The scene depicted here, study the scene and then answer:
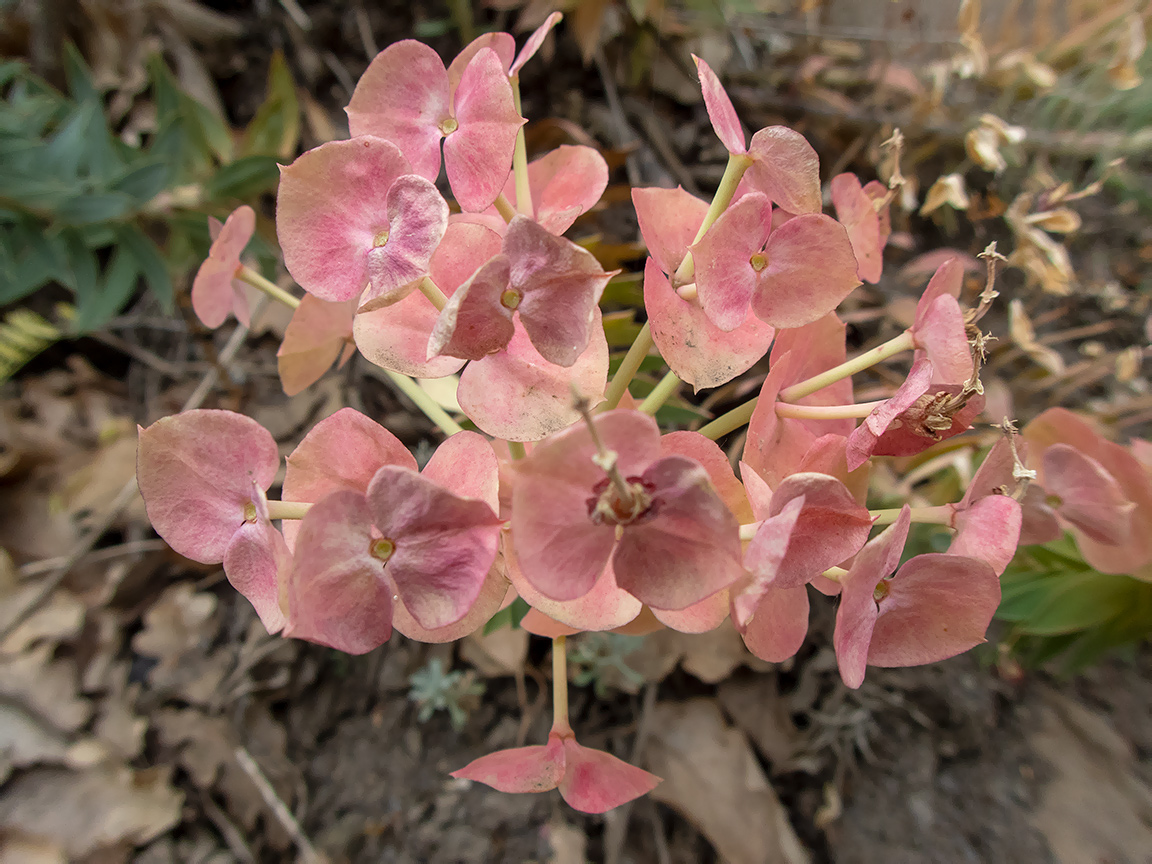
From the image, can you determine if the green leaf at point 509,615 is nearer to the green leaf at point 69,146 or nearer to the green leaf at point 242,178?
the green leaf at point 242,178

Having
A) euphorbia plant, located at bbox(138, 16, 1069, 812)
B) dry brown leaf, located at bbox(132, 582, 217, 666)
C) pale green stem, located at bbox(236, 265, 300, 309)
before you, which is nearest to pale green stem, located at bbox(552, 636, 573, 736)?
euphorbia plant, located at bbox(138, 16, 1069, 812)

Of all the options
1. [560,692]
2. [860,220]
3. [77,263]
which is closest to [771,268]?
[860,220]

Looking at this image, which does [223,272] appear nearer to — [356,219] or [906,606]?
[356,219]

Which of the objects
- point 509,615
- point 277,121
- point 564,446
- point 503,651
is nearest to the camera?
point 564,446

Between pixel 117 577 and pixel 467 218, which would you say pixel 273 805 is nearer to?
pixel 117 577

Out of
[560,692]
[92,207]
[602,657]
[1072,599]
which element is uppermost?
[92,207]

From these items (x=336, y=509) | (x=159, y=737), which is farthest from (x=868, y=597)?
(x=159, y=737)

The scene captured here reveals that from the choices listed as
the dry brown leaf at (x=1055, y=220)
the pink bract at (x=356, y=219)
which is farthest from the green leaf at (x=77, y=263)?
the dry brown leaf at (x=1055, y=220)
